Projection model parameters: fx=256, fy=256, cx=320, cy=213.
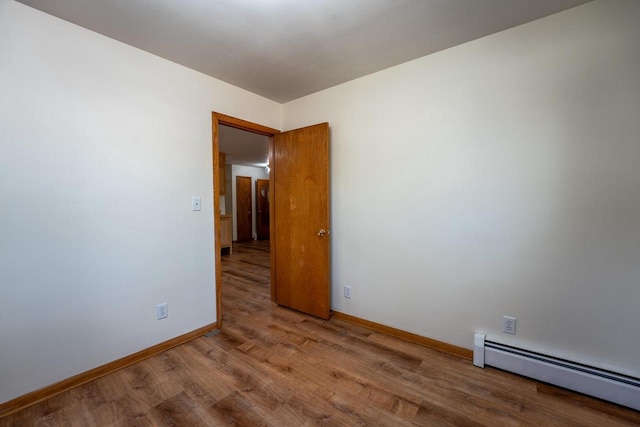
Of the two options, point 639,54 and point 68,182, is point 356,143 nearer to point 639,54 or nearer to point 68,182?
point 639,54

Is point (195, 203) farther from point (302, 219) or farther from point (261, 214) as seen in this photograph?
point (261, 214)

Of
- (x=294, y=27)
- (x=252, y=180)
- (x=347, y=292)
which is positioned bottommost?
(x=347, y=292)

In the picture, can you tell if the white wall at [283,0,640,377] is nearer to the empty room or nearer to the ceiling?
the empty room

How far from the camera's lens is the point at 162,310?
2188 mm

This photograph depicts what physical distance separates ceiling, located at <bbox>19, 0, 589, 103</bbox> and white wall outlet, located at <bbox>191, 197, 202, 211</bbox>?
119 cm

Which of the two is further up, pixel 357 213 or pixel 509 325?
pixel 357 213

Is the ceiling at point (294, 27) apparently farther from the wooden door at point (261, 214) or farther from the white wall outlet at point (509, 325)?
the wooden door at point (261, 214)

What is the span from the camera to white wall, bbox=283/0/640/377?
5.11ft

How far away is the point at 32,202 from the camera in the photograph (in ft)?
5.26

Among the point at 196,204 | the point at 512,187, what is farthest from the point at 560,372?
the point at 196,204

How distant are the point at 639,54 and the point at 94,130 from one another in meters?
3.49

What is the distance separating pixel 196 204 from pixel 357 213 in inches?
61.4

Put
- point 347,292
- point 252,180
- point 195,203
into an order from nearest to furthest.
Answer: point 195,203 < point 347,292 < point 252,180

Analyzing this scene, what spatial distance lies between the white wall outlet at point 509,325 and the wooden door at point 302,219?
1517 millimetres
